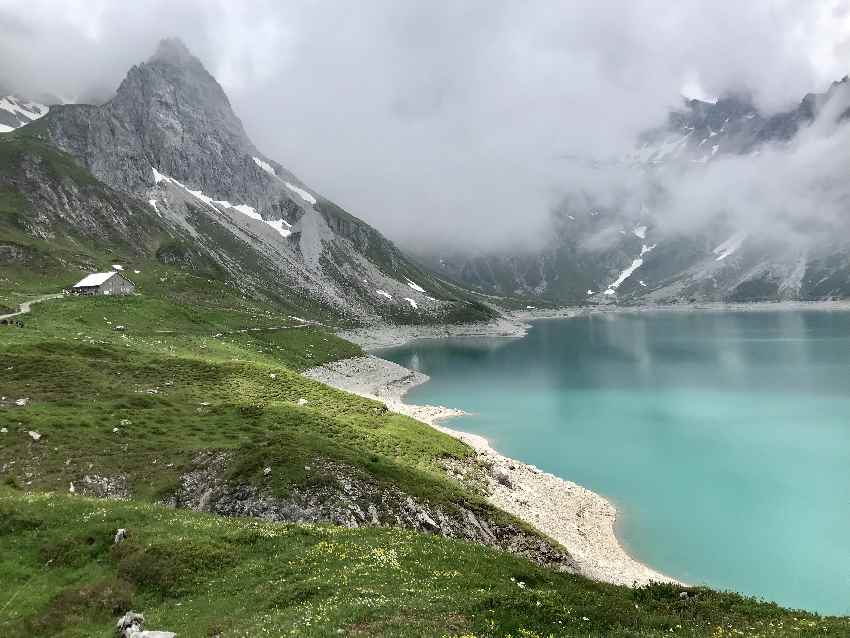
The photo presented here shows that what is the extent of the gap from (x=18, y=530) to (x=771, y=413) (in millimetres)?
100748

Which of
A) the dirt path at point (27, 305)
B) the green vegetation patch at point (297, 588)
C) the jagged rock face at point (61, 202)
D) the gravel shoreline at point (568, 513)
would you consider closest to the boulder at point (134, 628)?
the green vegetation patch at point (297, 588)

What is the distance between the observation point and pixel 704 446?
72.7 meters

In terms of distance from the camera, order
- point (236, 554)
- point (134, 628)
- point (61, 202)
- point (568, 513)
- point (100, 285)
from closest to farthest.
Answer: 1. point (134, 628)
2. point (236, 554)
3. point (568, 513)
4. point (100, 285)
5. point (61, 202)

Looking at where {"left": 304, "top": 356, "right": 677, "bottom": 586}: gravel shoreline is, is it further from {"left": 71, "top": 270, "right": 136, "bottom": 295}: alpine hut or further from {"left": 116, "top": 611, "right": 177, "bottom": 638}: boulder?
{"left": 71, "top": 270, "right": 136, "bottom": 295}: alpine hut

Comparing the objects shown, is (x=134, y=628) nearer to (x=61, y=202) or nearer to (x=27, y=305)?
(x=27, y=305)

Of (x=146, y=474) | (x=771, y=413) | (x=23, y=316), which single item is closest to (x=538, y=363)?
(x=771, y=413)

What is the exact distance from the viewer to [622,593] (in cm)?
1958

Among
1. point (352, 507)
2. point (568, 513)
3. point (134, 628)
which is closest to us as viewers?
point (134, 628)

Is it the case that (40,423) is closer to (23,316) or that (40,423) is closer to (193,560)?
(193,560)

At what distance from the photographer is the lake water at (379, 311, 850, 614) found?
143 feet

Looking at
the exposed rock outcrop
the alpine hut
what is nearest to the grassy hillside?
the exposed rock outcrop

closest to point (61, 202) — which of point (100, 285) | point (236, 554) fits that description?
point (100, 285)

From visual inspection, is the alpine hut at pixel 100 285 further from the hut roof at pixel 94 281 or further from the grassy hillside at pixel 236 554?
the grassy hillside at pixel 236 554

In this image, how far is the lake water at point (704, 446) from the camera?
1711 inches
